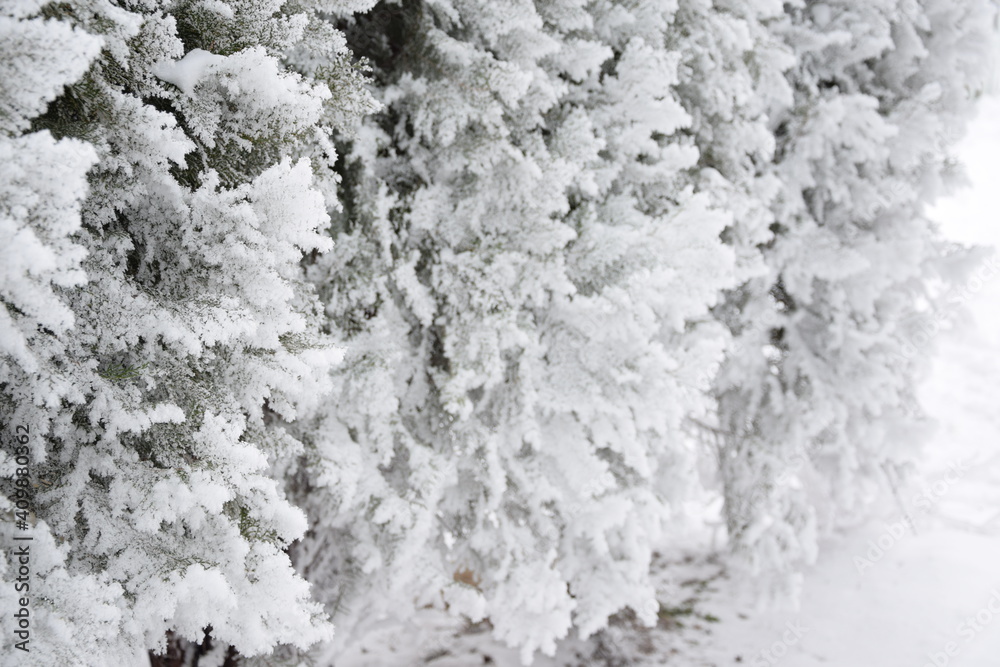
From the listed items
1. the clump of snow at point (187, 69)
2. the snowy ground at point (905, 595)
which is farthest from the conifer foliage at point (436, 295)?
the snowy ground at point (905, 595)

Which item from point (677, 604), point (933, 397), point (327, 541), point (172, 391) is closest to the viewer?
point (172, 391)

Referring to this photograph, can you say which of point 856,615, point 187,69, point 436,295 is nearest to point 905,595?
point 856,615

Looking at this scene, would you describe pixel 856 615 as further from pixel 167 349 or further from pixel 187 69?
pixel 187 69

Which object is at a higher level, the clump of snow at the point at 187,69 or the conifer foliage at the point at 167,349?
the clump of snow at the point at 187,69

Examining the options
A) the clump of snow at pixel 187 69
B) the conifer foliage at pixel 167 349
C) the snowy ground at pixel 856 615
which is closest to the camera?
the conifer foliage at pixel 167 349

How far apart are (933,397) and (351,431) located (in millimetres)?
10559

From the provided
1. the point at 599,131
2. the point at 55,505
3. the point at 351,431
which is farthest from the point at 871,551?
the point at 55,505

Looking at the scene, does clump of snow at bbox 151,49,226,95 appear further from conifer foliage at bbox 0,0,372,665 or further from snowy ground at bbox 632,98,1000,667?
snowy ground at bbox 632,98,1000,667

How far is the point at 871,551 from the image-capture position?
5859 millimetres

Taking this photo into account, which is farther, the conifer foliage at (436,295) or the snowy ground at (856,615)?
the snowy ground at (856,615)

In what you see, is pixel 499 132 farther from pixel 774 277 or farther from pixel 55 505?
pixel 774 277

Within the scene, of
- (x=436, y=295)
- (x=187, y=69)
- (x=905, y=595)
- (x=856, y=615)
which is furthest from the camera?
(x=905, y=595)

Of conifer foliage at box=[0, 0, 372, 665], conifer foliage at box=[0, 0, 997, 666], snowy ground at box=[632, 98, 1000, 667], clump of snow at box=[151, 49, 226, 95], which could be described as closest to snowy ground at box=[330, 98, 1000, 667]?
snowy ground at box=[632, 98, 1000, 667]

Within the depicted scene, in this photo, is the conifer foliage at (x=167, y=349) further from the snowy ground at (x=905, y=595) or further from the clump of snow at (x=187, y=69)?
the snowy ground at (x=905, y=595)
